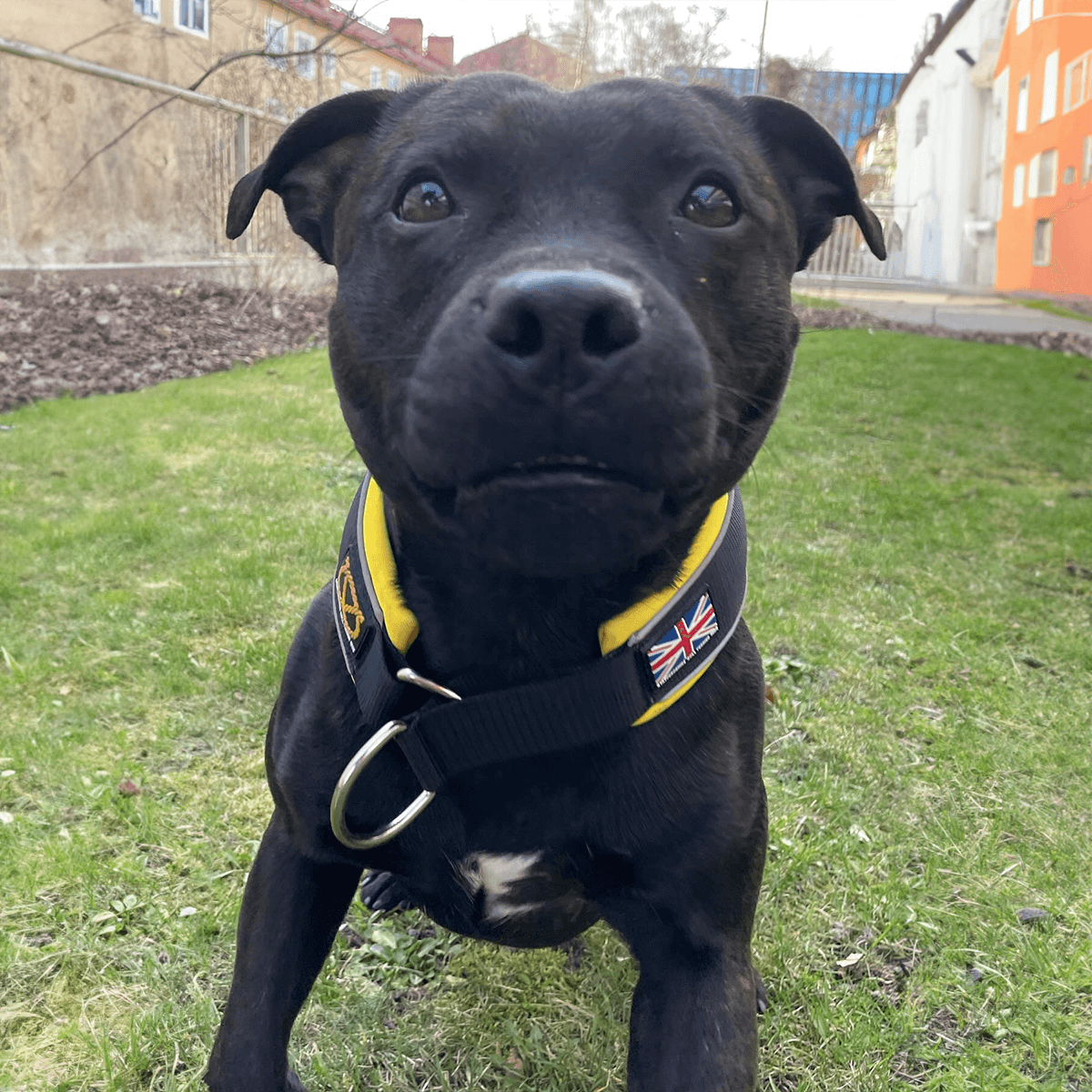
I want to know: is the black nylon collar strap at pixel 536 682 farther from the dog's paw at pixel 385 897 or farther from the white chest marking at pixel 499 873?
the dog's paw at pixel 385 897

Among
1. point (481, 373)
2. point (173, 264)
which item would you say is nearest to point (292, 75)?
point (173, 264)

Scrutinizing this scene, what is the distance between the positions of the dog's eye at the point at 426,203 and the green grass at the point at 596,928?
4.97 feet

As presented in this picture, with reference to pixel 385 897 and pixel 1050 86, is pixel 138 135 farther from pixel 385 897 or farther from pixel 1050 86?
pixel 385 897

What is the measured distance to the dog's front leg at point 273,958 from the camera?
5.12ft

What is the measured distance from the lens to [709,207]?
146 cm

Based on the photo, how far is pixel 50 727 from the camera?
3.15 metres

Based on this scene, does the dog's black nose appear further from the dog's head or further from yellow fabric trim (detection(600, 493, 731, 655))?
yellow fabric trim (detection(600, 493, 731, 655))

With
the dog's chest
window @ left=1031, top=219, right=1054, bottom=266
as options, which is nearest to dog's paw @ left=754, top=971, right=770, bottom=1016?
the dog's chest

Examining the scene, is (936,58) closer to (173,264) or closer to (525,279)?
(173,264)

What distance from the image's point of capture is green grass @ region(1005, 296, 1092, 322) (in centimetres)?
1023

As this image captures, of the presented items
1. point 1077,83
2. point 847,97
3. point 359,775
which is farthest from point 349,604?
point 847,97

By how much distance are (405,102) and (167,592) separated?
296 cm

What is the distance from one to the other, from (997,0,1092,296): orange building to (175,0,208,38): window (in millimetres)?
8228

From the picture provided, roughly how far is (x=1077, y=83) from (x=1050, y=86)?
77 cm
